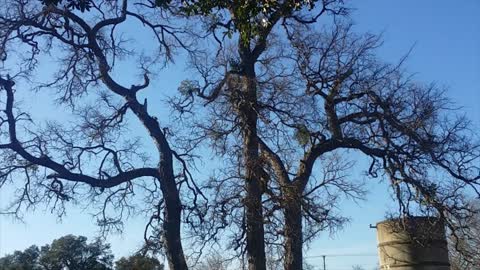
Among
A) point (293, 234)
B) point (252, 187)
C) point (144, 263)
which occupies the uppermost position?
point (252, 187)

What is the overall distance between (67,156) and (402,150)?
390 inches

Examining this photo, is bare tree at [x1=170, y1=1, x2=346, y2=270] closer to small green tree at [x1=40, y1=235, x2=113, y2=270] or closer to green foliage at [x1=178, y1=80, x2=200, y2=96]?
green foliage at [x1=178, y1=80, x2=200, y2=96]

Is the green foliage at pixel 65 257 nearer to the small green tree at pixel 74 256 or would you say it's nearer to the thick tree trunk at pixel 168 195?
the small green tree at pixel 74 256

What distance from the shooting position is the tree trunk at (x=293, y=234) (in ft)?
55.7

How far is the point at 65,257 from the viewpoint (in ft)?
179

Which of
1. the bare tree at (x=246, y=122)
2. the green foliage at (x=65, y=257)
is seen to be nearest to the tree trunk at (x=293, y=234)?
the bare tree at (x=246, y=122)

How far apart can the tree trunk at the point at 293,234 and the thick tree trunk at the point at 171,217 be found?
2.91m

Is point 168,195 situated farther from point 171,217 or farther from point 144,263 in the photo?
point 144,263

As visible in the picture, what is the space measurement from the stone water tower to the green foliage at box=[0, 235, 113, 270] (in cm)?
3768

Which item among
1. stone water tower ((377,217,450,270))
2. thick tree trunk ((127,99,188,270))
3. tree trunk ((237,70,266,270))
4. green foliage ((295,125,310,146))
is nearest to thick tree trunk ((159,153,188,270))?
thick tree trunk ((127,99,188,270))

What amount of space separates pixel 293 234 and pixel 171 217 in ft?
11.6

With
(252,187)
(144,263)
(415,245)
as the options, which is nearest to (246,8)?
(252,187)

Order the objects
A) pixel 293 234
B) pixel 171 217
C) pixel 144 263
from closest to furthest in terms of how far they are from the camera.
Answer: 1. pixel 293 234
2. pixel 171 217
3. pixel 144 263

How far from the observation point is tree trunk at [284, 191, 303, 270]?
1697 centimetres
